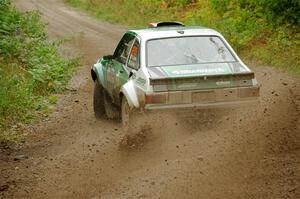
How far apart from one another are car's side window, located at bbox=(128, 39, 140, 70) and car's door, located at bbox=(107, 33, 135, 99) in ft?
0.44

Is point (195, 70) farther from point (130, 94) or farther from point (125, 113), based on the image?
point (125, 113)

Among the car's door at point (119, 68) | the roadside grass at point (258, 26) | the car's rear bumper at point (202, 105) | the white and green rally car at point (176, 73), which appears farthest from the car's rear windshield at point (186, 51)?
the roadside grass at point (258, 26)

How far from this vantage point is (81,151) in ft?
27.7

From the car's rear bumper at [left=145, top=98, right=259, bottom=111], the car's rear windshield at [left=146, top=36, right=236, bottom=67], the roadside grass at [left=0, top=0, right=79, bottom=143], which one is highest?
the car's rear windshield at [left=146, top=36, right=236, bottom=67]

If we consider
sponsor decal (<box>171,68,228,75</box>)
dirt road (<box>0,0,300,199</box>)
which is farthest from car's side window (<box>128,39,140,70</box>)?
dirt road (<box>0,0,300,199</box>)

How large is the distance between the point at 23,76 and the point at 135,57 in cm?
595

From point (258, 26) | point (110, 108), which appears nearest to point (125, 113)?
point (110, 108)

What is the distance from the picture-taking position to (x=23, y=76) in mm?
14070

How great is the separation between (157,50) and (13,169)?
2.73 metres

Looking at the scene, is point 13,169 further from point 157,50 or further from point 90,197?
point 157,50

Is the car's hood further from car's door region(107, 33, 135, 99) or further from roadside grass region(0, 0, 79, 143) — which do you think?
roadside grass region(0, 0, 79, 143)

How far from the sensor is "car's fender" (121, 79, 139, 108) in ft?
26.3

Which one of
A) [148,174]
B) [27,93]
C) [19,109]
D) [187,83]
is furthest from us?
[27,93]

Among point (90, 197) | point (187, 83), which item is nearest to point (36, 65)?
point (187, 83)
